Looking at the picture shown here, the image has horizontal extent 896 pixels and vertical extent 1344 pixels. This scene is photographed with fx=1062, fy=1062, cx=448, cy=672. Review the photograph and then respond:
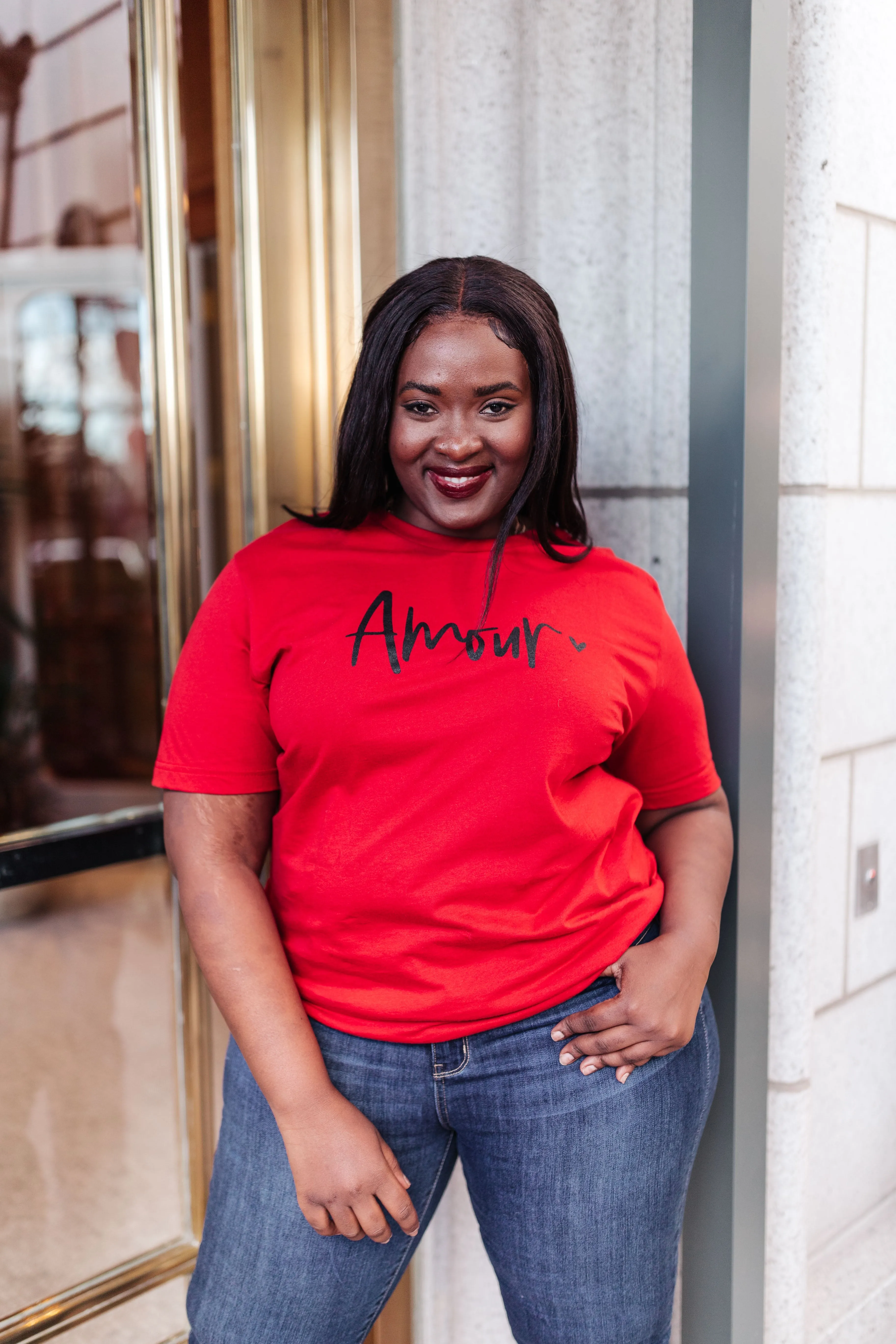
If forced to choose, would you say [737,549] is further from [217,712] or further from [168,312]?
[168,312]

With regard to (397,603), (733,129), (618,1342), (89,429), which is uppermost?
(733,129)

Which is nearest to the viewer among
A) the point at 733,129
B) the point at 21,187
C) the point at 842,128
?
the point at 733,129

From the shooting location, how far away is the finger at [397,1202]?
106cm

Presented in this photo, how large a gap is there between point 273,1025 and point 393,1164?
190mm

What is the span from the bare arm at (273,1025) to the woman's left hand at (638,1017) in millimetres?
229

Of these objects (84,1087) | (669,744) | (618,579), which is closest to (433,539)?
(618,579)

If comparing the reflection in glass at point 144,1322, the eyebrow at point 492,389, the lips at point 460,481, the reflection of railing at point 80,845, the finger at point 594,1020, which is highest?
the eyebrow at point 492,389

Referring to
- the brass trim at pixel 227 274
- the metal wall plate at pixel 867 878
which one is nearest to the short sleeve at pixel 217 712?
the brass trim at pixel 227 274

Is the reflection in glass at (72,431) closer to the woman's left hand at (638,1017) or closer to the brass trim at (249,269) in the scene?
the brass trim at (249,269)

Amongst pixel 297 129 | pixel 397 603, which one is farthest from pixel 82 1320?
pixel 297 129

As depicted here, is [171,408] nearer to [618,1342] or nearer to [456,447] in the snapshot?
[456,447]

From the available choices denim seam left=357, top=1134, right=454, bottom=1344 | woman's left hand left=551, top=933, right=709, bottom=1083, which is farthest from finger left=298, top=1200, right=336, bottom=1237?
woman's left hand left=551, top=933, right=709, bottom=1083

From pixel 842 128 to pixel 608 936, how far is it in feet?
3.90

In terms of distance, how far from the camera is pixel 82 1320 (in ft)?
5.17
